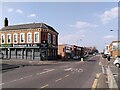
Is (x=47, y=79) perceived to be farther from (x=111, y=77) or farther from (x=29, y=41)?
(x=29, y=41)

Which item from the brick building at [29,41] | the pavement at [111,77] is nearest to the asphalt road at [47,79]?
the pavement at [111,77]

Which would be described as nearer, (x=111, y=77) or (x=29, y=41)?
(x=111, y=77)

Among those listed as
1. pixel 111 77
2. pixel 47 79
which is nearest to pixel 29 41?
pixel 47 79

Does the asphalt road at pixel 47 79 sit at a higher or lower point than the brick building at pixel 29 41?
lower

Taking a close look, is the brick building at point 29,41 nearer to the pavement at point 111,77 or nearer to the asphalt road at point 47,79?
the pavement at point 111,77

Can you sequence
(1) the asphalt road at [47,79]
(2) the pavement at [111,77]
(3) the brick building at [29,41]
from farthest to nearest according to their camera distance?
(3) the brick building at [29,41] < (1) the asphalt road at [47,79] < (2) the pavement at [111,77]

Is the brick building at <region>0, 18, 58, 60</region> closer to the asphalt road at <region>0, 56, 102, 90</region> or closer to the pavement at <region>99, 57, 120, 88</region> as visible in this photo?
the pavement at <region>99, 57, 120, 88</region>

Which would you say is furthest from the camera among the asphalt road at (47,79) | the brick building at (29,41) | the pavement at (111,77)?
the brick building at (29,41)

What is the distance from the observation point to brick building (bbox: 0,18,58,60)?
6325cm

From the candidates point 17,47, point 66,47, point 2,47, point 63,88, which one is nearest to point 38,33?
point 17,47

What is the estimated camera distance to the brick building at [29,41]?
63250mm

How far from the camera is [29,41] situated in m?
64.7

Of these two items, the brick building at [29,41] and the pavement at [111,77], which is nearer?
the pavement at [111,77]

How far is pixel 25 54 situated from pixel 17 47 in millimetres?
3092
